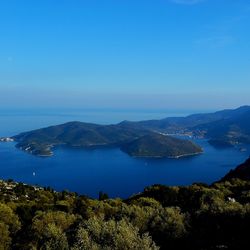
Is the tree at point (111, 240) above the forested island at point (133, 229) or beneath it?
above

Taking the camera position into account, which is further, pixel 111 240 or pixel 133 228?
pixel 133 228

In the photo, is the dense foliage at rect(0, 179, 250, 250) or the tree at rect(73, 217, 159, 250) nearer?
the tree at rect(73, 217, 159, 250)

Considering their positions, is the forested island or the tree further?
the forested island

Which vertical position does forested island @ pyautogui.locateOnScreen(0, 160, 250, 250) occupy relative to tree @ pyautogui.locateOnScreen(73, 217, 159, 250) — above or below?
below

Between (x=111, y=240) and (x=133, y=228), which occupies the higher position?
(x=111, y=240)

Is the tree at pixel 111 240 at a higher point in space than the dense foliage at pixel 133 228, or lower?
higher

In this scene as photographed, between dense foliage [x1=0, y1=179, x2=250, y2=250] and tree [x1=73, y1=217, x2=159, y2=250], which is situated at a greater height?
tree [x1=73, y1=217, x2=159, y2=250]

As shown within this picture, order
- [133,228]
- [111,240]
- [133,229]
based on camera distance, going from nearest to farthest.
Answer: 1. [111,240]
2. [133,228]
3. [133,229]

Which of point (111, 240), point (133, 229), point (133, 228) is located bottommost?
point (133, 229)

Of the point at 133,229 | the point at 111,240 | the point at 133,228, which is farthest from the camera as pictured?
the point at 133,229

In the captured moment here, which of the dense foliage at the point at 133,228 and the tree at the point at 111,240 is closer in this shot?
the tree at the point at 111,240

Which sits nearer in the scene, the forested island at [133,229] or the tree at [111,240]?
the tree at [111,240]

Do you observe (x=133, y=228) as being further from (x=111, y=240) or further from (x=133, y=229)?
(x=111, y=240)

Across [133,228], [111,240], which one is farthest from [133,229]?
[111,240]
